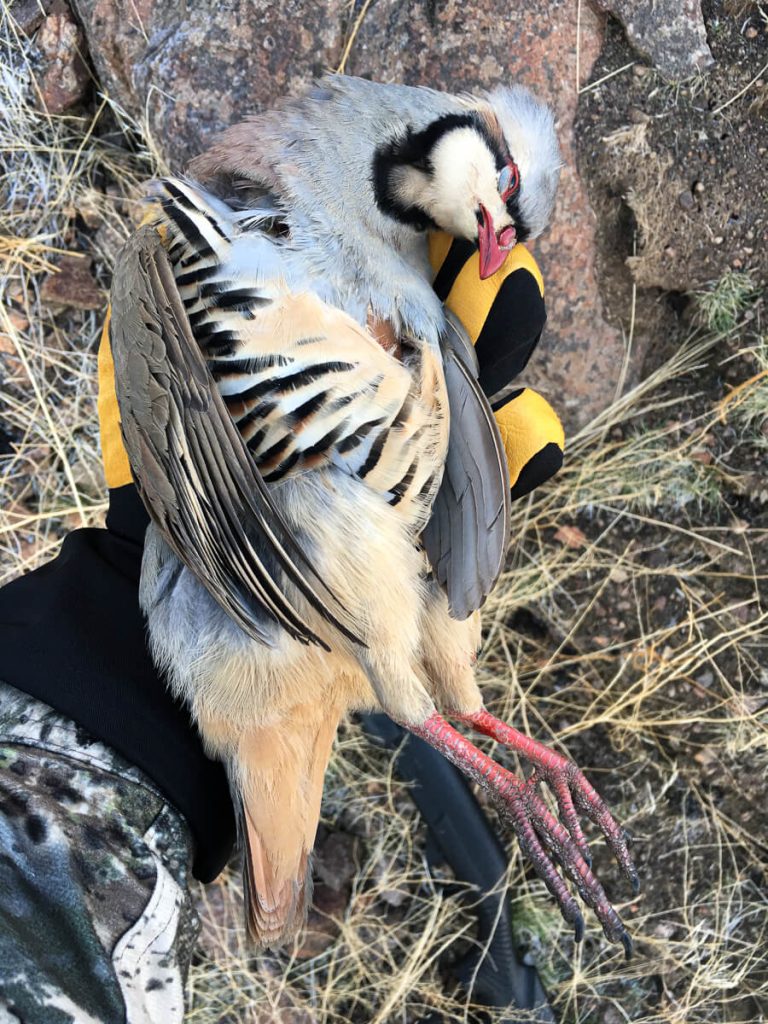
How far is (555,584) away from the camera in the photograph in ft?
8.16

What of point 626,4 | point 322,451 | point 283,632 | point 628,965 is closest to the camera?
point 322,451

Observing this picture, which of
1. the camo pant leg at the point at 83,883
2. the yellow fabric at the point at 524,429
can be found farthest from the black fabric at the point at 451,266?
the camo pant leg at the point at 83,883

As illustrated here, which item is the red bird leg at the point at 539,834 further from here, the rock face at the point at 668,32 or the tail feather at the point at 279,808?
the rock face at the point at 668,32

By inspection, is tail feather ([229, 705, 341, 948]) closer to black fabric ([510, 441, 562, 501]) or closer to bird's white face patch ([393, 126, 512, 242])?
black fabric ([510, 441, 562, 501])

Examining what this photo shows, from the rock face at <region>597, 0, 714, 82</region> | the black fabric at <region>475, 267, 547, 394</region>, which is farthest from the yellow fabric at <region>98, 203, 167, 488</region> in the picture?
the rock face at <region>597, 0, 714, 82</region>

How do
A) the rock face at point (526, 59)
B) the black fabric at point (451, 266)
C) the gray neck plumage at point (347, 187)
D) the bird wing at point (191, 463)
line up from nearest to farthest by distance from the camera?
the bird wing at point (191, 463)
the gray neck plumage at point (347, 187)
the black fabric at point (451, 266)
the rock face at point (526, 59)

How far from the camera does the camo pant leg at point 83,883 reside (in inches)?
57.1

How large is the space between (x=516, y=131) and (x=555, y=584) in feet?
4.08

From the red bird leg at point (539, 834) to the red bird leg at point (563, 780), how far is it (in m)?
0.04

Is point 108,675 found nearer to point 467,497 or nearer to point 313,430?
point 313,430

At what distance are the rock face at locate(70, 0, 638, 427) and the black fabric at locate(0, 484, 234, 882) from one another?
42.2 inches

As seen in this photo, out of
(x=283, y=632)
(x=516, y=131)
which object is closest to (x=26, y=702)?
(x=283, y=632)

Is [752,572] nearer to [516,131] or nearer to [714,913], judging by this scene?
[714,913]

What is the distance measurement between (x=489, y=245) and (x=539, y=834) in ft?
4.16
